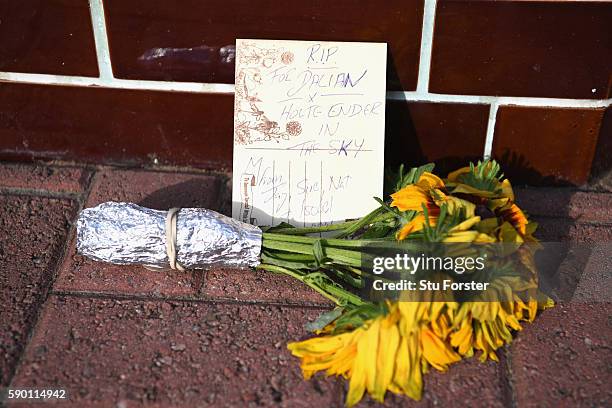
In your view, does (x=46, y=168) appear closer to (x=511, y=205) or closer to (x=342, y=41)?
(x=342, y=41)

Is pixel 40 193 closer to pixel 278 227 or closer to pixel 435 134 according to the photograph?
pixel 278 227

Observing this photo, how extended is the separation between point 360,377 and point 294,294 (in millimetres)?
288

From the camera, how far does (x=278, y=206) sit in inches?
61.4

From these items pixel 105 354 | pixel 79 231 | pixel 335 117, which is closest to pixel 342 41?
pixel 335 117

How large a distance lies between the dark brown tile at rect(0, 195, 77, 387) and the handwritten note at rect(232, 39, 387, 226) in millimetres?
361

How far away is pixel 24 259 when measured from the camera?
151cm

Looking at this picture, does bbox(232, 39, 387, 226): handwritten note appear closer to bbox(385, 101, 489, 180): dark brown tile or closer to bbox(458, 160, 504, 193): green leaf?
bbox(385, 101, 489, 180): dark brown tile

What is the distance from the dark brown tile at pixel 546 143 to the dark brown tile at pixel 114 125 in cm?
57

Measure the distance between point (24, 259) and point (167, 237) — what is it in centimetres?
31

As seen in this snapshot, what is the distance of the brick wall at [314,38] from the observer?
1485 millimetres

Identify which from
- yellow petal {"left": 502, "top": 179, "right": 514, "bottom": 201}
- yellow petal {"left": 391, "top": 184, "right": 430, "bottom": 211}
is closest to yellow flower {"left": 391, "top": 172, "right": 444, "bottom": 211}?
yellow petal {"left": 391, "top": 184, "right": 430, "bottom": 211}

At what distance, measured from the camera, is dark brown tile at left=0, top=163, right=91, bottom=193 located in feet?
5.49

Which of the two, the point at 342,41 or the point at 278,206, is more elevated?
the point at 342,41

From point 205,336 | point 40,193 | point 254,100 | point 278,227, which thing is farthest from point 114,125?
point 205,336
